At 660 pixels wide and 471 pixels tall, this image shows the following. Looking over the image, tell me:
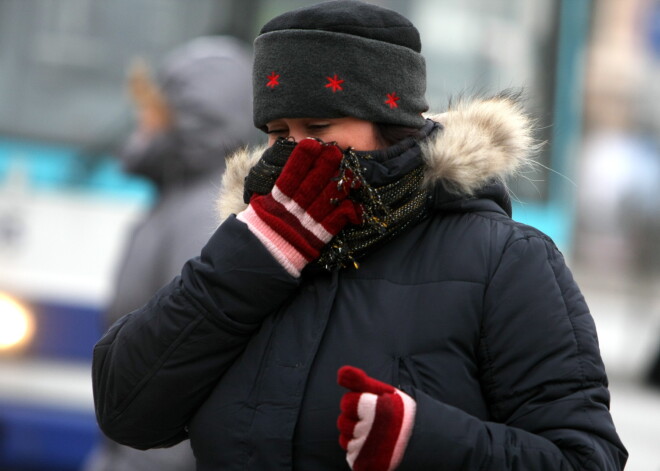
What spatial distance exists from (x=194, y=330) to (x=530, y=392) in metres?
0.56

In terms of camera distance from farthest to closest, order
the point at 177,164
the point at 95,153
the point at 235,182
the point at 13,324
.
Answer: the point at 95,153, the point at 13,324, the point at 177,164, the point at 235,182

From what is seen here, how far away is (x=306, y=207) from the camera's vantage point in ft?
6.24

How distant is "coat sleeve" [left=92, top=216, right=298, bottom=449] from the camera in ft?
6.35

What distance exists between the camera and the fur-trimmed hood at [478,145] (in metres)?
1.98

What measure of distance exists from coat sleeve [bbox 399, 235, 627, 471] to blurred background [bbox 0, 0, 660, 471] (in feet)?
8.56

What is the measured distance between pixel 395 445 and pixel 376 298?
0.27 metres

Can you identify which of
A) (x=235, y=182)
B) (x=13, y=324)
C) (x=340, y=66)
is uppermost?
(x=340, y=66)

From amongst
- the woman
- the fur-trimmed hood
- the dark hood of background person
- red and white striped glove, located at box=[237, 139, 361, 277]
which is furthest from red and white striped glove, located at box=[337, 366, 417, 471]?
the dark hood of background person

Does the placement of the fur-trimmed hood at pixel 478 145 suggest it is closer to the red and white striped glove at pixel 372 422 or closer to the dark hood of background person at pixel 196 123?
the red and white striped glove at pixel 372 422

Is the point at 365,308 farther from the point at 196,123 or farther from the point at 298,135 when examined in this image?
the point at 196,123

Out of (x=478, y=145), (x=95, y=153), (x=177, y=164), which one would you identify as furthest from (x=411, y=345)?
(x=95, y=153)

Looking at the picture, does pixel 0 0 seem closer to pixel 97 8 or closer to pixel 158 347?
pixel 97 8

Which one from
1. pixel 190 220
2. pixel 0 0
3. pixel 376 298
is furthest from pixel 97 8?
pixel 376 298

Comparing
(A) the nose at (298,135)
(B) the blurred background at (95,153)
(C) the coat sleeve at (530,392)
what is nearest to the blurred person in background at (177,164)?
(B) the blurred background at (95,153)
